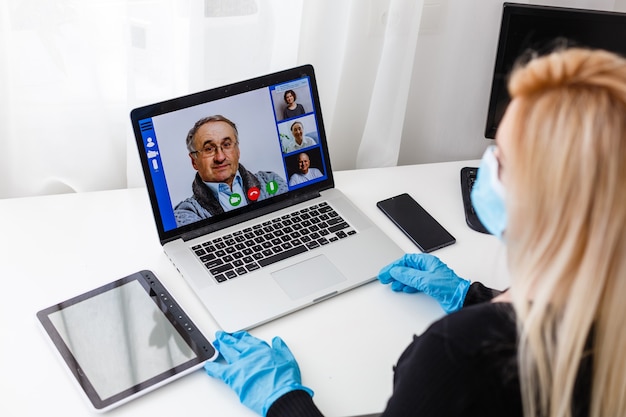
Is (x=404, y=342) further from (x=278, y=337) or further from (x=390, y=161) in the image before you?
(x=390, y=161)

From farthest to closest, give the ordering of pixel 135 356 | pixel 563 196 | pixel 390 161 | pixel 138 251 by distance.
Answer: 1. pixel 390 161
2. pixel 138 251
3. pixel 135 356
4. pixel 563 196

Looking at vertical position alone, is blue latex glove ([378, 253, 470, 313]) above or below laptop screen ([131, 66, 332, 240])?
below

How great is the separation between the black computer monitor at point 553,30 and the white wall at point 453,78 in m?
0.10

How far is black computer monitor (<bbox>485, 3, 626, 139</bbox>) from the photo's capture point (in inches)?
53.3

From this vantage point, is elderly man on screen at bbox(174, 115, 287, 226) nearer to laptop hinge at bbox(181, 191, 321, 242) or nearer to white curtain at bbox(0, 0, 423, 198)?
laptop hinge at bbox(181, 191, 321, 242)

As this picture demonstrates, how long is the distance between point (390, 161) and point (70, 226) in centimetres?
65

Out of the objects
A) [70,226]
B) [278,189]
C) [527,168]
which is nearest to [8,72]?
[70,226]

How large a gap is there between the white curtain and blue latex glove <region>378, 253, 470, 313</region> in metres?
0.38

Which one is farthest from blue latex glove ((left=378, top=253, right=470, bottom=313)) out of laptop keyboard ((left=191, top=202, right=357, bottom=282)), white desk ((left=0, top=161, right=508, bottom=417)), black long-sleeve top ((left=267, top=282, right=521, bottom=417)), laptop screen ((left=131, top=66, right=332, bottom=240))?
black long-sleeve top ((left=267, top=282, right=521, bottom=417))

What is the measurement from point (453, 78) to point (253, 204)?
51 cm

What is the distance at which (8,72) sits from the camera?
132 centimetres

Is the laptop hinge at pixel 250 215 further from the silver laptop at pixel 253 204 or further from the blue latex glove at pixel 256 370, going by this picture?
the blue latex glove at pixel 256 370

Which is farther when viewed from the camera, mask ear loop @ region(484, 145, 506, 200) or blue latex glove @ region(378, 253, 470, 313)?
blue latex glove @ region(378, 253, 470, 313)

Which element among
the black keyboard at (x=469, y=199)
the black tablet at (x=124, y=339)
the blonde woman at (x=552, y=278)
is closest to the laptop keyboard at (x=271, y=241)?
the black tablet at (x=124, y=339)
